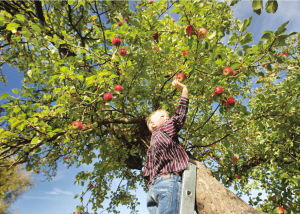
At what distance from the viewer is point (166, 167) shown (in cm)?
246

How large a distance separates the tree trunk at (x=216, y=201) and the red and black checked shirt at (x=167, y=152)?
369mm

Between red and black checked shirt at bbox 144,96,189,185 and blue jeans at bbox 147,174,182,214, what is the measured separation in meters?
0.11

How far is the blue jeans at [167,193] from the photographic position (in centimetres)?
215

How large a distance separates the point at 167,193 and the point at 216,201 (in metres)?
0.61

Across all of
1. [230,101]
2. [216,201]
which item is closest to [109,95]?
[230,101]

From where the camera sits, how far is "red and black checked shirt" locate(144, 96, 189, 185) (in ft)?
8.04

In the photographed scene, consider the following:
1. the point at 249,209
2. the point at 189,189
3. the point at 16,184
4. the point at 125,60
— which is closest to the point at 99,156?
the point at 125,60

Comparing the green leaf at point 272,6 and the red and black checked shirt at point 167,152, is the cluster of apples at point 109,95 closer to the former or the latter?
the red and black checked shirt at point 167,152

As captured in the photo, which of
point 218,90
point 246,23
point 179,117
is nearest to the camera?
point 246,23

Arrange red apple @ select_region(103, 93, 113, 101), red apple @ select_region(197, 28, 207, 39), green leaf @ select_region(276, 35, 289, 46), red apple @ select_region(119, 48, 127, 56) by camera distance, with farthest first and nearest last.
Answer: red apple @ select_region(119, 48, 127, 56) < red apple @ select_region(103, 93, 113, 101) < red apple @ select_region(197, 28, 207, 39) < green leaf @ select_region(276, 35, 289, 46)

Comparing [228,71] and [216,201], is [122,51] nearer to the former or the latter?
[228,71]

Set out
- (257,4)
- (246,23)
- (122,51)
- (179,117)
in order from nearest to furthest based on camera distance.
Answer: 1. (257,4)
2. (246,23)
3. (179,117)
4. (122,51)

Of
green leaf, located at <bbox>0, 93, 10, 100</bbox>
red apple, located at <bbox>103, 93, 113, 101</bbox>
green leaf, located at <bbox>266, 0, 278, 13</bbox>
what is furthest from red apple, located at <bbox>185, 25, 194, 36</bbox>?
green leaf, located at <bbox>0, 93, 10, 100</bbox>

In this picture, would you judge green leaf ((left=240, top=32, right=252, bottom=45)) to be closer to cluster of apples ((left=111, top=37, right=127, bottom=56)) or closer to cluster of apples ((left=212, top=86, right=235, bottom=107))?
cluster of apples ((left=212, top=86, right=235, bottom=107))
